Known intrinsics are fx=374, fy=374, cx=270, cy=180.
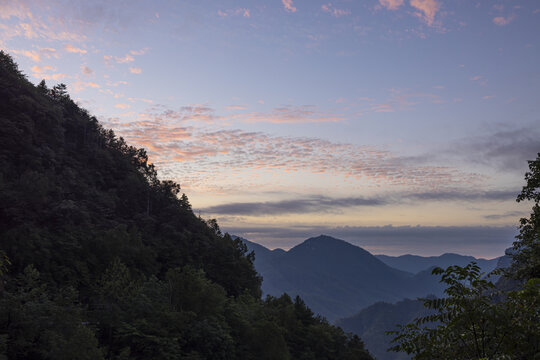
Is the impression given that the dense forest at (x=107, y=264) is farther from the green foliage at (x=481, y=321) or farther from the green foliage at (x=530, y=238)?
the green foliage at (x=530, y=238)

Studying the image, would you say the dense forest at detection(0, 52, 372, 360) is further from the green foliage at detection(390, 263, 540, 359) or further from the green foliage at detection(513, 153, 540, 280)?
the green foliage at detection(513, 153, 540, 280)

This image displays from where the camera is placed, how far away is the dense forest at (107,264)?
37.5 metres

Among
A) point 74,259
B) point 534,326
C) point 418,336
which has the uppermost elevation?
point 534,326

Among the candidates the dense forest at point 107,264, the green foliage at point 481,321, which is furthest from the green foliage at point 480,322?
the dense forest at point 107,264

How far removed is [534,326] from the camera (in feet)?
26.6

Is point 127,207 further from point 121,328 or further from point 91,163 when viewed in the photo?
point 121,328

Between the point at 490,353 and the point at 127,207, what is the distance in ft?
306

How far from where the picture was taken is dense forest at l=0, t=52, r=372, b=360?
3747 cm

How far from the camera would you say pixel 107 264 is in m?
59.2

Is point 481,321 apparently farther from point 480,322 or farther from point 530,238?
point 530,238

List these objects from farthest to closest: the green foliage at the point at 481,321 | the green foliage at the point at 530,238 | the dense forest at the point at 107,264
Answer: the dense forest at the point at 107,264 < the green foliage at the point at 530,238 < the green foliage at the point at 481,321

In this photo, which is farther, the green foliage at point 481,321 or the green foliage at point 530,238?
the green foliage at point 530,238

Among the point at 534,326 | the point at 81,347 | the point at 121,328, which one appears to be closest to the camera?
the point at 534,326

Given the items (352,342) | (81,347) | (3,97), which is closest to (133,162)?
(3,97)
